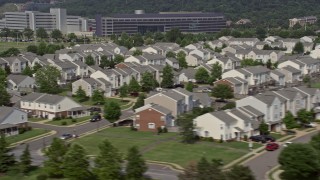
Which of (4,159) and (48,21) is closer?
(4,159)

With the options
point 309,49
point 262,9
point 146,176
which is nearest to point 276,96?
point 146,176

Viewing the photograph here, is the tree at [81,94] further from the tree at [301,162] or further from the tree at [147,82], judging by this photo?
the tree at [301,162]

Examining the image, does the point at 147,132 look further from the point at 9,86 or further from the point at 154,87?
the point at 9,86

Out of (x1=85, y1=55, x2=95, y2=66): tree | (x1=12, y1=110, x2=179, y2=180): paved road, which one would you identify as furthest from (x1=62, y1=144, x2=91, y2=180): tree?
(x1=85, y1=55, x2=95, y2=66): tree

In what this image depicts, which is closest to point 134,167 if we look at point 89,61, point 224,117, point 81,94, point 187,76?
point 224,117

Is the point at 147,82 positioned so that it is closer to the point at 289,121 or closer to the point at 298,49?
the point at 289,121

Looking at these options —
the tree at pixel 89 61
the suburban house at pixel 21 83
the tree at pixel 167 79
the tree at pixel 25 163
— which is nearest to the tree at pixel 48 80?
the suburban house at pixel 21 83
